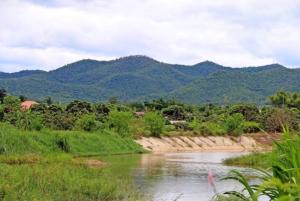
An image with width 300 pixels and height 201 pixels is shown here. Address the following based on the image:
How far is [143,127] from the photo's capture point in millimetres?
76125

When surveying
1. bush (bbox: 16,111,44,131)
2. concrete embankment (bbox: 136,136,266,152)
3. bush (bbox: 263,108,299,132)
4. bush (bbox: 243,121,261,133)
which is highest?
bush (bbox: 263,108,299,132)

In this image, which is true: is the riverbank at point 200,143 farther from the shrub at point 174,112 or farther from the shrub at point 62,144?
the shrub at point 174,112

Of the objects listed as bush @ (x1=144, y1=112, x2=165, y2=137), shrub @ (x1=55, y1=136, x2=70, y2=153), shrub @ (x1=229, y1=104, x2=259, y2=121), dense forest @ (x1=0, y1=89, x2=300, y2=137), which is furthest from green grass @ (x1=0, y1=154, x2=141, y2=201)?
shrub @ (x1=229, y1=104, x2=259, y2=121)

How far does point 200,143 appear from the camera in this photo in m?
75.9

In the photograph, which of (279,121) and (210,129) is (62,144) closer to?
(210,129)

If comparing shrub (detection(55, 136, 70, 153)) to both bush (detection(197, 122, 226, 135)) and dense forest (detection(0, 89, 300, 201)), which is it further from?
bush (detection(197, 122, 226, 135))

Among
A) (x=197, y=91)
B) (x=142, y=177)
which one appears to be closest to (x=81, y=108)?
(x=142, y=177)

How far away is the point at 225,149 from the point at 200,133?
4.57m

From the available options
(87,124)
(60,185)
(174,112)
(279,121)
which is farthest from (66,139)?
(174,112)

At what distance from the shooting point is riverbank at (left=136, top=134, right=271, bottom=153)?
225 ft

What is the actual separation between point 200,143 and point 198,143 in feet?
1.36

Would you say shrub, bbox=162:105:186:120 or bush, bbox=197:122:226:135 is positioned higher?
shrub, bbox=162:105:186:120

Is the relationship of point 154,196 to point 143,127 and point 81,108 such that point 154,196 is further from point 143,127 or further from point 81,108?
point 81,108

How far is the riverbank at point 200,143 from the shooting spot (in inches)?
2698
